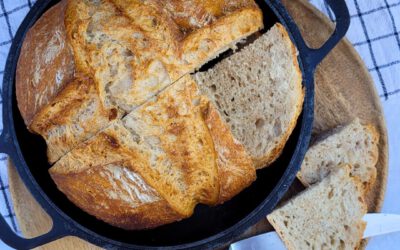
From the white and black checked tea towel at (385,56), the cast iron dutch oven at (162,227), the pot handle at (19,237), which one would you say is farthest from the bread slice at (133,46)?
the white and black checked tea towel at (385,56)

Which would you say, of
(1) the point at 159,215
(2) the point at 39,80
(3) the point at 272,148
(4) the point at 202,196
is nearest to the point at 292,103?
(3) the point at 272,148

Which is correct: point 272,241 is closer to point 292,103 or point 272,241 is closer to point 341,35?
point 292,103

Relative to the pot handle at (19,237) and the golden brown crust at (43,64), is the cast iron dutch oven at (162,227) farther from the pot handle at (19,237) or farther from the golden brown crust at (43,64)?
the golden brown crust at (43,64)

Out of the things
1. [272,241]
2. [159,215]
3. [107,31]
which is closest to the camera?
[107,31]

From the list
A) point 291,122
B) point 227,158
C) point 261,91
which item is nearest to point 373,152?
point 291,122

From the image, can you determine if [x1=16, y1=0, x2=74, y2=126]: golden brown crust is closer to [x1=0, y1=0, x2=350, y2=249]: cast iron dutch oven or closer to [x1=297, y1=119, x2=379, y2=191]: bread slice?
[x1=0, y1=0, x2=350, y2=249]: cast iron dutch oven

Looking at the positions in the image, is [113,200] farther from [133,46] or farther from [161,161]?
[133,46]

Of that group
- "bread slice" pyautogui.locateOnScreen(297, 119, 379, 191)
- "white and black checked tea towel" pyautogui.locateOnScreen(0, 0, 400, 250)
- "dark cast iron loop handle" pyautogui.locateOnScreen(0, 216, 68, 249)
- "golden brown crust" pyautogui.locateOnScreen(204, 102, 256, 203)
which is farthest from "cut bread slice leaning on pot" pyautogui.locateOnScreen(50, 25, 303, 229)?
"white and black checked tea towel" pyautogui.locateOnScreen(0, 0, 400, 250)

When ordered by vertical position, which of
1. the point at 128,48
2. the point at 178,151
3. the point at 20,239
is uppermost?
the point at 128,48
